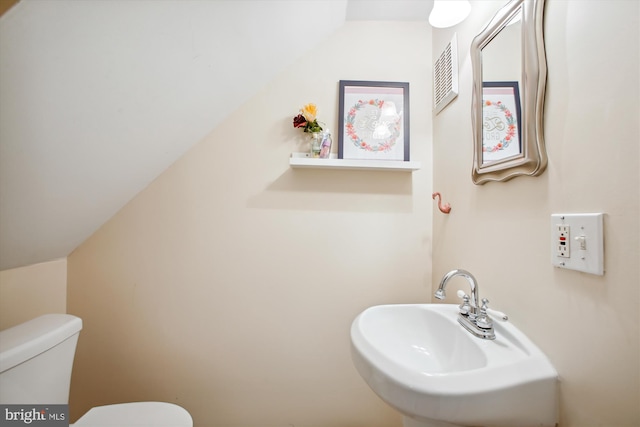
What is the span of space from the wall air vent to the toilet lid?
167 centimetres

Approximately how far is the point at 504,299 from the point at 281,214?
961mm

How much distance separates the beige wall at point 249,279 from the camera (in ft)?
4.10

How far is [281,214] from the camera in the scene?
1.27 meters

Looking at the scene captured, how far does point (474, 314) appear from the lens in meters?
0.82

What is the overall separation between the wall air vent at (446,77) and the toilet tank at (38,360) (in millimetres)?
1829

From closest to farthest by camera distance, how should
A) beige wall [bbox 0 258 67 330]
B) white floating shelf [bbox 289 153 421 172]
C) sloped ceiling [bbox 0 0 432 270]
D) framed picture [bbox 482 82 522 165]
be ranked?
sloped ceiling [bbox 0 0 432 270] → framed picture [bbox 482 82 522 165] → beige wall [bbox 0 258 67 330] → white floating shelf [bbox 289 153 421 172]

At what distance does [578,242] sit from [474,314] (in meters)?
0.39

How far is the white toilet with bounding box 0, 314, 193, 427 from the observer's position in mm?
792

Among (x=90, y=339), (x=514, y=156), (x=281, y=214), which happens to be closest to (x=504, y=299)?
(x=514, y=156)

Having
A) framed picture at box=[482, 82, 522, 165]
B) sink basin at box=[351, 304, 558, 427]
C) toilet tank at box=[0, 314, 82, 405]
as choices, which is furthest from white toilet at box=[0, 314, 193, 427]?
framed picture at box=[482, 82, 522, 165]

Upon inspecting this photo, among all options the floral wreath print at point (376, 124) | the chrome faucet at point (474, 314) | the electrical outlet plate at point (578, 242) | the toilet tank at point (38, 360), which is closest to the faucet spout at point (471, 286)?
the chrome faucet at point (474, 314)

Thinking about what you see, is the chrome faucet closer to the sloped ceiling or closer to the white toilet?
the white toilet

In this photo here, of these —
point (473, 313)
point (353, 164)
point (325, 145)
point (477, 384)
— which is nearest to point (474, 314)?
point (473, 313)

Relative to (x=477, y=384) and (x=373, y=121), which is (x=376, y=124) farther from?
(x=477, y=384)
